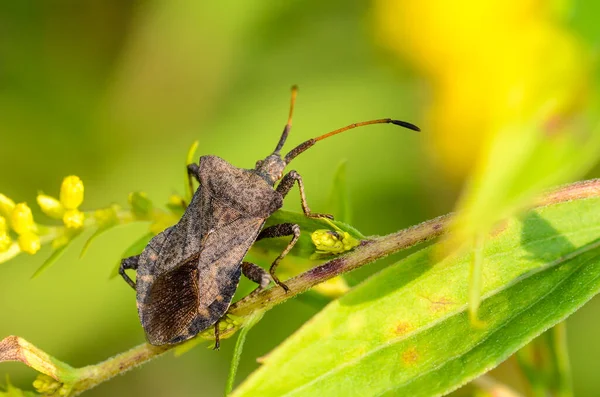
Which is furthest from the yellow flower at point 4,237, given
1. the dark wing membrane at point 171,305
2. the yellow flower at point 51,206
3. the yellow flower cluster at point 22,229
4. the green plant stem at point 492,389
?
the green plant stem at point 492,389

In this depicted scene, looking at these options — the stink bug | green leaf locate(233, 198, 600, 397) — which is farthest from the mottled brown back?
green leaf locate(233, 198, 600, 397)

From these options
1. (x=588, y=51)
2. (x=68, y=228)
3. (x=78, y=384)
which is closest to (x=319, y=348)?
(x=78, y=384)

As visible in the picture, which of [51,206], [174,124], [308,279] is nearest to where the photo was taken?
[308,279]

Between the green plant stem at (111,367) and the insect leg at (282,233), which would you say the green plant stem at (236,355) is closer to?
the insect leg at (282,233)

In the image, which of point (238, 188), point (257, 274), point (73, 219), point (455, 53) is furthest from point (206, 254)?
point (455, 53)

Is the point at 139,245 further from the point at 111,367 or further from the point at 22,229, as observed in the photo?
the point at 111,367

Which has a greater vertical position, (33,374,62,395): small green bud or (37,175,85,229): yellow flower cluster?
(37,175,85,229): yellow flower cluster

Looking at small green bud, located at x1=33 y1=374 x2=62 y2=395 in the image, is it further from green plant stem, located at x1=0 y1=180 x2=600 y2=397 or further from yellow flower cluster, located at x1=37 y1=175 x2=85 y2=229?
yellow flower cluster, located at x1=37 y1=175 x2=85 y2=229
